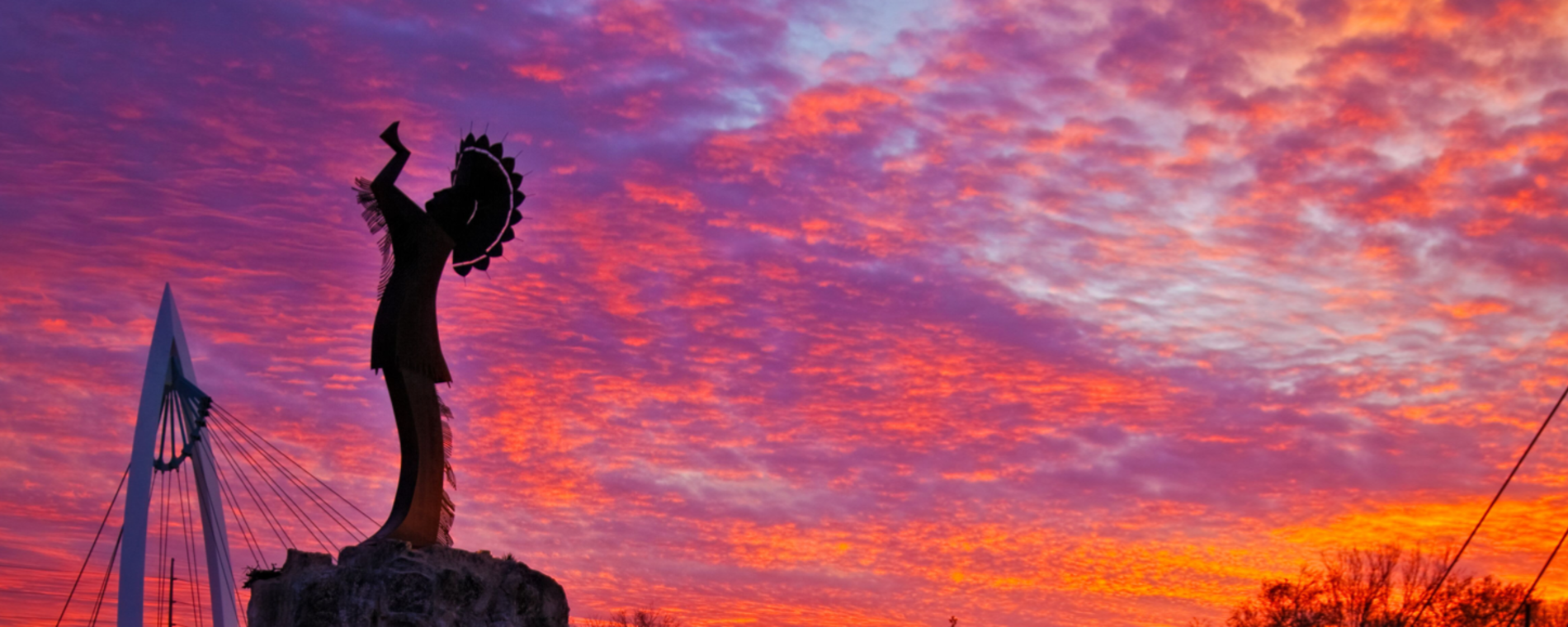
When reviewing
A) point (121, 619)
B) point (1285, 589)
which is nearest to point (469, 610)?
point (121, 619)

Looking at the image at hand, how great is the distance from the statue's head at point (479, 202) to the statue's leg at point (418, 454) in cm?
294

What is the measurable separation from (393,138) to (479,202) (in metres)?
2.46

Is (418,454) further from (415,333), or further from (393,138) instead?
(393,138)

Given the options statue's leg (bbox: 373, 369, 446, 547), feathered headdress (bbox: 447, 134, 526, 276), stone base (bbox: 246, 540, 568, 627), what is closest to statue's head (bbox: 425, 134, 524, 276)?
feathered headdress (bbox: 447, 134, 526, 276)

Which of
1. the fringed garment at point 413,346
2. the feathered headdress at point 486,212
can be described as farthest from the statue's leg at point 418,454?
the feathered headdress at point 486,212

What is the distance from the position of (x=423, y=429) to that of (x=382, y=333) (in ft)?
5.87

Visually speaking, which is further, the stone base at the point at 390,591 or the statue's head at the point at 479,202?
the statue's head at the point at 479,202

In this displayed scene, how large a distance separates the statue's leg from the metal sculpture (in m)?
0.01

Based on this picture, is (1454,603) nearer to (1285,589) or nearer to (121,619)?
(1285,589)

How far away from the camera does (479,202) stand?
84.1ft

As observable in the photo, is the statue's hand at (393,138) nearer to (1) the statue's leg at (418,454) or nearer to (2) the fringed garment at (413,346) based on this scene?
(2) the fringed garment at (413,346)

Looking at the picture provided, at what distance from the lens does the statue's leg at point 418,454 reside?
73.5 feet

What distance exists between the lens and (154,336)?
3444 centimetres

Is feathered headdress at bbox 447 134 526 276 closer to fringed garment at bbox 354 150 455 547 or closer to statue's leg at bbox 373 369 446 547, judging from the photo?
fringed garment at bbox 354 150 455 547
